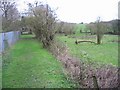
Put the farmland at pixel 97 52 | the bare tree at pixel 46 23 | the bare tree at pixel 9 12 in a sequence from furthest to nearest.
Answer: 1. the bare tree at pixel 9 12
2. the bare tree at pixel 46 23
3. the farmland at pixel 97 52

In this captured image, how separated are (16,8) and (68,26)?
11.8 meters

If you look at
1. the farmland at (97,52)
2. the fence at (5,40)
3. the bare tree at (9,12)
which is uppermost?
the bare tree at (9,12)

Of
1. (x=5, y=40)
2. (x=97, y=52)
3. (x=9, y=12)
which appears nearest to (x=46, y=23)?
(x=5, y=40)

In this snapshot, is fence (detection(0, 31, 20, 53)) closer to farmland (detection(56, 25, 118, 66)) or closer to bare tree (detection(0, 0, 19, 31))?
farmland (detection(56, 25, 118, 66))

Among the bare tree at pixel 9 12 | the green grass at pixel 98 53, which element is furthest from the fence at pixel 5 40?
the bare tree at pixel 9 12

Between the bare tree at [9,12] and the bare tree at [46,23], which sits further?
the bare tree at [9,12]

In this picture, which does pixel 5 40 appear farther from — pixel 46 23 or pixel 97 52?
pixel 97 52

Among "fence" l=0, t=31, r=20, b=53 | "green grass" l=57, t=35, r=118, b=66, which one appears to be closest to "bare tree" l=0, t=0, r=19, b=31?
"fence" l=0, t=31, r=20, b=53

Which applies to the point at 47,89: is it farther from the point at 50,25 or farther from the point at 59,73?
the point at 50,25

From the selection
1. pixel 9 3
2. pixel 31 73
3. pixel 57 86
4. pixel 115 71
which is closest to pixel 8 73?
pixel 31 73

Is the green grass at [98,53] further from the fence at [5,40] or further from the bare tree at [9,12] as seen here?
the bare tree at [9,12]

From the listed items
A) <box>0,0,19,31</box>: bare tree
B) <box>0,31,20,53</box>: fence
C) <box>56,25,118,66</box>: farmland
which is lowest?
<box>56,25,118,66</box>: farmland

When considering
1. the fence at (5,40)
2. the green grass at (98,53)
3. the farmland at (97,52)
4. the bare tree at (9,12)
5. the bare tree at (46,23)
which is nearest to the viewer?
the green grass at (98,53)

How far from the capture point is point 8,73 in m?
A: 9.77
